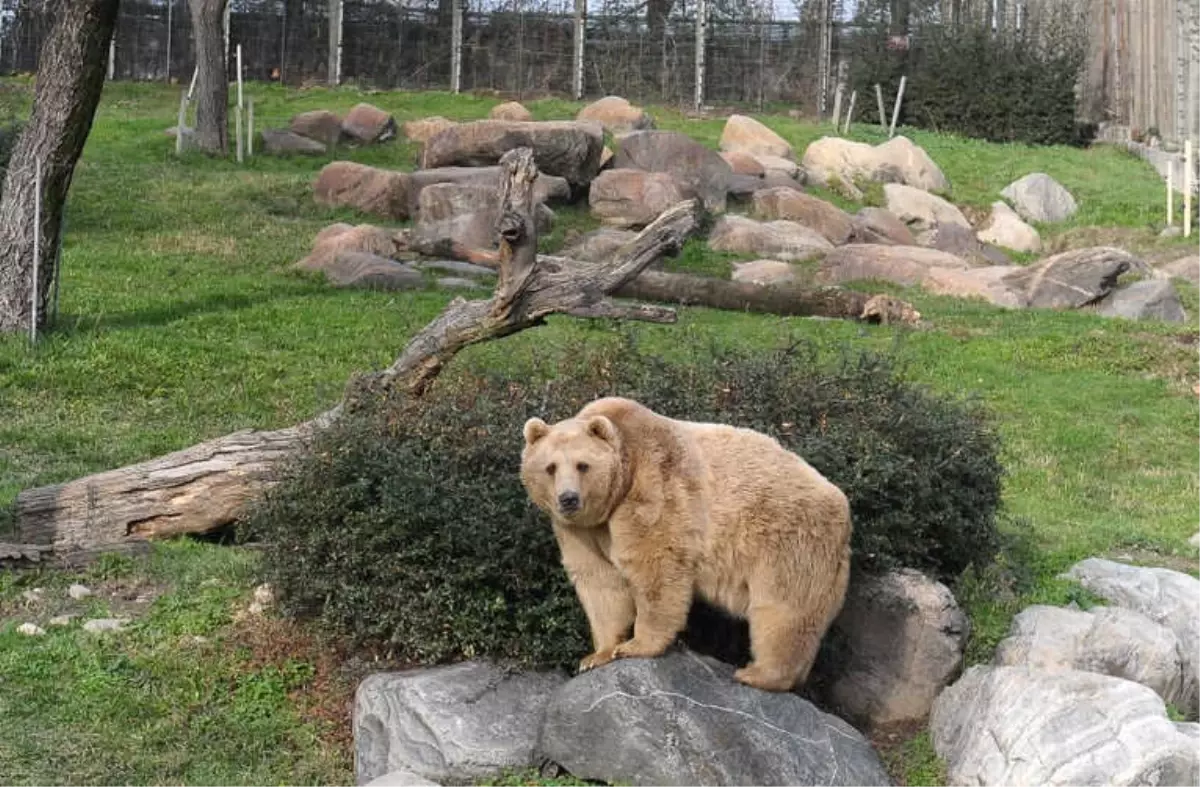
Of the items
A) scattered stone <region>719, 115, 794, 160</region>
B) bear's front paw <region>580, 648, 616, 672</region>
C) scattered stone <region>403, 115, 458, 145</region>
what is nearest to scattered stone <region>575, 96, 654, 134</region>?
scattered stone <region>719, 115, 794, 160</region>

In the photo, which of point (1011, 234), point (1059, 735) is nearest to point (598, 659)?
point (1059, 735)

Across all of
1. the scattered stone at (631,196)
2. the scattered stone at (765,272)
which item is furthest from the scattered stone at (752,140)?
the scattered stone at (765,272)

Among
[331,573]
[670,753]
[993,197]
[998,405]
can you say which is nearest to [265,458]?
[331,573]

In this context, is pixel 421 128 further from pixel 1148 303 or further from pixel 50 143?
pixel 1148 303

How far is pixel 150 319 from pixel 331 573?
8959 mm

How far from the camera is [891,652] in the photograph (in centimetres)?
761

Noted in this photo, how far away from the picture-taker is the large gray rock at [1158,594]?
8.63 meters

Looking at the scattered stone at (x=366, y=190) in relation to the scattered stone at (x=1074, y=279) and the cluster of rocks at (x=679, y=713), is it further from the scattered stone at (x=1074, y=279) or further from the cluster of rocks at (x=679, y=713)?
the cluster of rocks at (x=679, y=713)

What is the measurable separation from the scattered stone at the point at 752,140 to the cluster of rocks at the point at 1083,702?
20.6 m

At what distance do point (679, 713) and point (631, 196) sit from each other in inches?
674

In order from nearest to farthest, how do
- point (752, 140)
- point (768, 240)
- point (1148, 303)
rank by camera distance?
point (1148, 303)
point (768, 240)
point (752, 140)

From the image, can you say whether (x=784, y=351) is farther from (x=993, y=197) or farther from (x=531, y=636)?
(x=993, y=197)

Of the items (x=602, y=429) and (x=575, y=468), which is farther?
(x=602, y=429)

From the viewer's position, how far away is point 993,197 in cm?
2786
